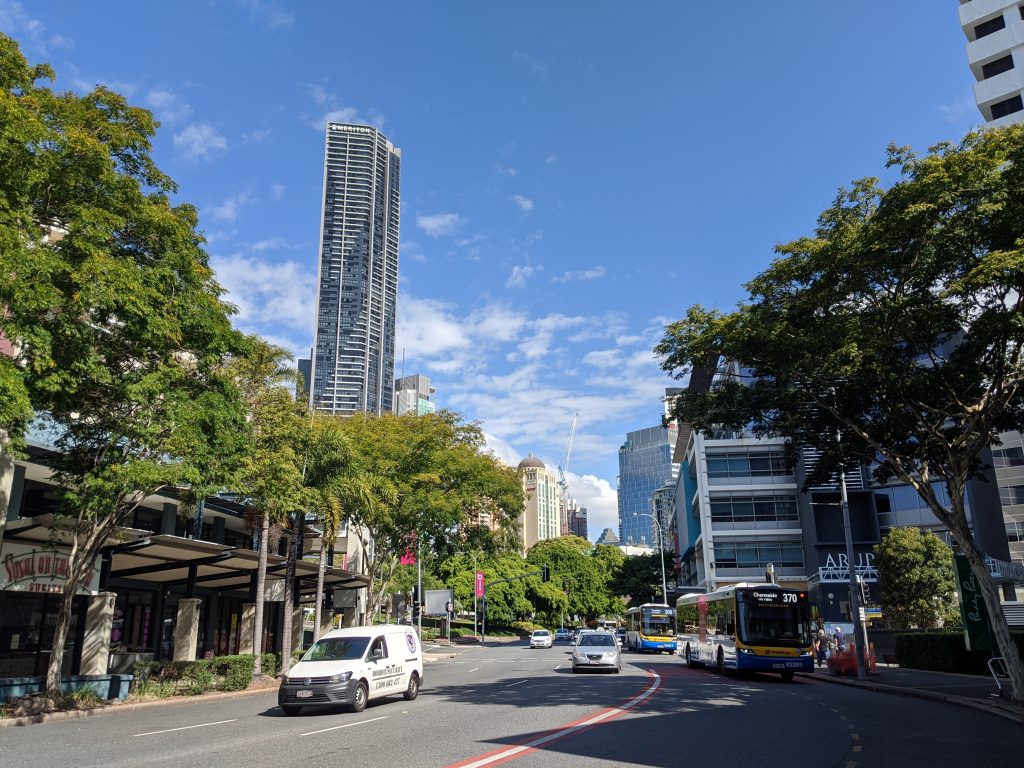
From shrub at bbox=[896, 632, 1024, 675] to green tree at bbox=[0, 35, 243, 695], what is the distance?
23.7m

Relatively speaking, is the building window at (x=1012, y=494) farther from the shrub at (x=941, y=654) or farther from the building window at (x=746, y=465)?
the shrub at (x=941, y=654)

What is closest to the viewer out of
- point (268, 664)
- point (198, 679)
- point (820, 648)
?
point (198, 679)

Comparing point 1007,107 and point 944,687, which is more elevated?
point 1007,107

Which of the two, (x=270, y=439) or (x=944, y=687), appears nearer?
(x=944, y=687)

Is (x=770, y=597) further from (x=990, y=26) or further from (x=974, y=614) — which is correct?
(x=990, y=26)

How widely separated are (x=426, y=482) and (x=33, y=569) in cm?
1878

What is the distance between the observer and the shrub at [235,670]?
2286cm

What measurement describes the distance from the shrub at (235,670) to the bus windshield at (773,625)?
54.5 ft

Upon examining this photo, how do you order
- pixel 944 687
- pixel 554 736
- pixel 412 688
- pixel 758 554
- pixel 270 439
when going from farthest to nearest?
pixel 758 554
pixel 270 439
pixel 944 687
pixel 412 688
pixel 554 736

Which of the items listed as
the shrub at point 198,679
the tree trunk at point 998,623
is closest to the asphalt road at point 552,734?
the tree trunk at point 998,623

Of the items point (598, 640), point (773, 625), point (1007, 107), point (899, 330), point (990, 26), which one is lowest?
point (598, 640)

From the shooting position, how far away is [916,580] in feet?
137

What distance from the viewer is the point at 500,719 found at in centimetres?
1407

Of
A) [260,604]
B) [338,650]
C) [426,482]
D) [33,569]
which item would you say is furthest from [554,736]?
[426,482]
